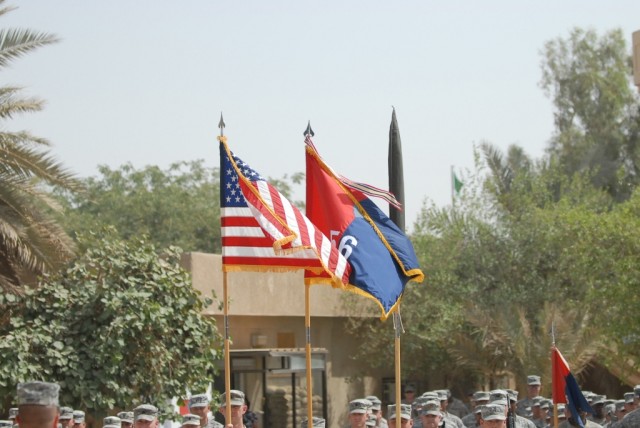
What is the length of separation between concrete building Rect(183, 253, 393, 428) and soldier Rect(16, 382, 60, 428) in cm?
1775

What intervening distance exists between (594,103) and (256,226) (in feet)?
127

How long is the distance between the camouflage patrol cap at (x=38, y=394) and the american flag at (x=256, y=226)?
5913 millimetres

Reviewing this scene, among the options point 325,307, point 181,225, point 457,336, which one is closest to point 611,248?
point 457,336

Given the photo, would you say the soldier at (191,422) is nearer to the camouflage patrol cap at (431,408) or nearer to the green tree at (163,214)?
the camouflage patrol cap at (431,408)

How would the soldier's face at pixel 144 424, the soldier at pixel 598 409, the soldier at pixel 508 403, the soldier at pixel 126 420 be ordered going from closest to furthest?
the soldier's face at pixel 144 424
the soldier at pixel 508 403
the soldier at pixel 126 420
the soldier at pixel 598 409

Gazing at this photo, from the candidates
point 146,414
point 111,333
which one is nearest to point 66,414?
point 111,333

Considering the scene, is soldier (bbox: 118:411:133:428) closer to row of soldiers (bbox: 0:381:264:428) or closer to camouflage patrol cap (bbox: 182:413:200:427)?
row of soldiers (bbox: 0:381:264:428)

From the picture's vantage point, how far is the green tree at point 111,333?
1608 centimetres

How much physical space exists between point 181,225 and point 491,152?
42.1 feet

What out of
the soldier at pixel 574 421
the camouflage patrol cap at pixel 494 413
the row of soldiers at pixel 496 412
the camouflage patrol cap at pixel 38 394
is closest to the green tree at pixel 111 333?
the row of soldiers at pixel 496 412

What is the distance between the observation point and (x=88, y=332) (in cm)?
1656

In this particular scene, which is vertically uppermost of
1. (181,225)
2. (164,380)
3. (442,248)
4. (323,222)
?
(181,225)

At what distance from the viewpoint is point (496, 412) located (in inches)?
500

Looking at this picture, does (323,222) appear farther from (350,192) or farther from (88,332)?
(88,332)
